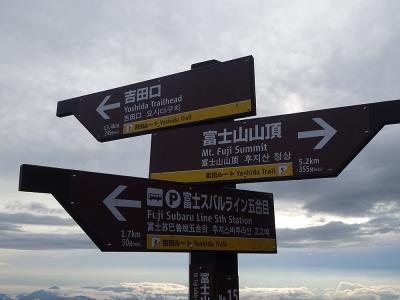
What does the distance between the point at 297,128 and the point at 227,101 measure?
0.98 m

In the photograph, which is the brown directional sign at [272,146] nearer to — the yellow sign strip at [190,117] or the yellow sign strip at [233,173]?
the yellow sign strip at [233,173]

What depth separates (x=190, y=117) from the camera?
258 inches

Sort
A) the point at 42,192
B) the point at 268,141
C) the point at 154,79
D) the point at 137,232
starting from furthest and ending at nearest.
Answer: the point at 154,79, the point at 268,141, the point at 137,232, the point at 42,192

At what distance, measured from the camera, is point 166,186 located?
564 cm

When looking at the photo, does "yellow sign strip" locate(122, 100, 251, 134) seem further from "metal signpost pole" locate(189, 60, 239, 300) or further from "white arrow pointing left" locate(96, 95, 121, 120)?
"metal signpost pole" locate(189, 60, 239, 300)

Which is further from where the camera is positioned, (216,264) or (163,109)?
(163,109)

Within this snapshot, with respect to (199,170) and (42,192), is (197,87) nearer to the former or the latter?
(199,170)

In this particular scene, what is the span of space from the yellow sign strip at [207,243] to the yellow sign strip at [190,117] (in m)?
1.57

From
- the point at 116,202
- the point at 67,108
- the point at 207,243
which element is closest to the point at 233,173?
the point at 207,243

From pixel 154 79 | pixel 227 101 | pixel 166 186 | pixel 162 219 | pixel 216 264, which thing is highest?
pixel 154 79

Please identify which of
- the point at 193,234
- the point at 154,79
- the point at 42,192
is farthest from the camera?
the point at 154,79

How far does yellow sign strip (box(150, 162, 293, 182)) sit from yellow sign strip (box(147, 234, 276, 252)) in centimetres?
75

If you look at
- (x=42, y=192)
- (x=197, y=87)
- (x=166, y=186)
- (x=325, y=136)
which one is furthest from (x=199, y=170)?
(x=42, y=192)

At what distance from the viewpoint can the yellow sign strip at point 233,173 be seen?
5785 mm
